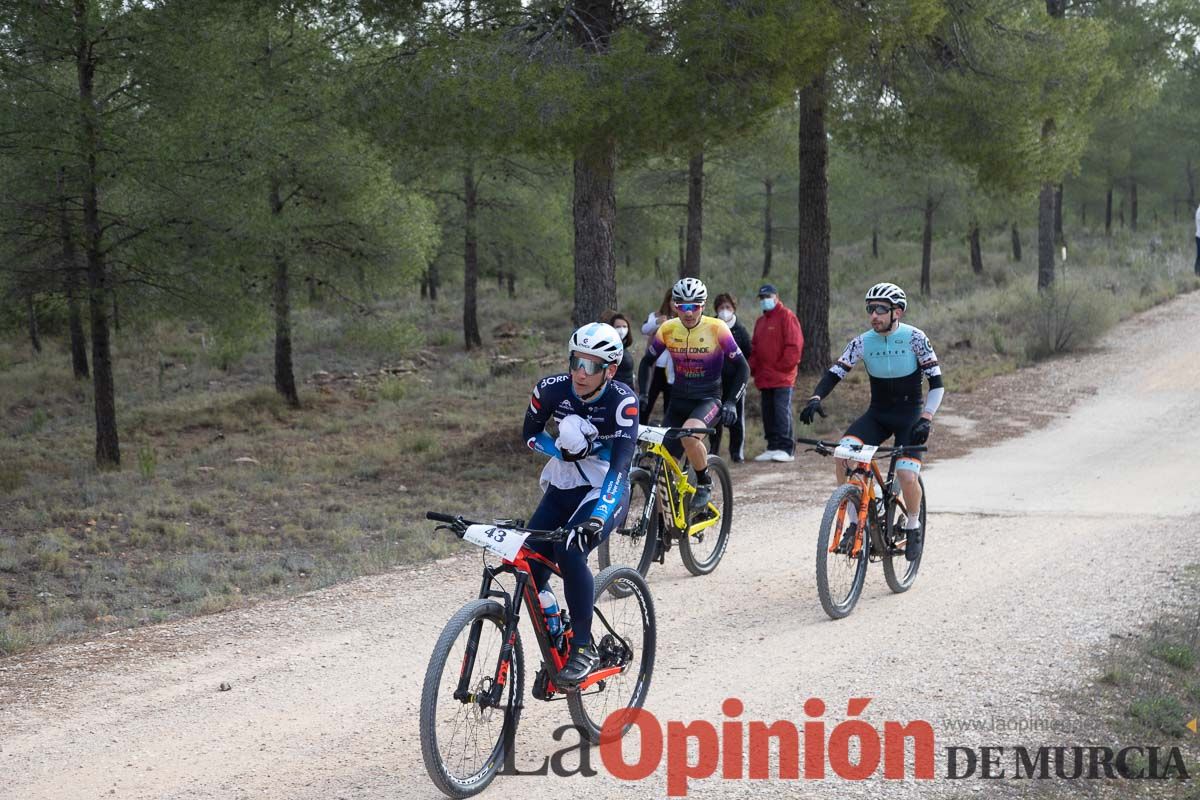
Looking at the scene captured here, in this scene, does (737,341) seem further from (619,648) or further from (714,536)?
(619,648)

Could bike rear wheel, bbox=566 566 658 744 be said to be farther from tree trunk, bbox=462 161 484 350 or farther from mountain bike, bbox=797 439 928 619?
tree trunk, bbox=462 161 484 350

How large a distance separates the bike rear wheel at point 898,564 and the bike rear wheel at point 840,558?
1.06 ft

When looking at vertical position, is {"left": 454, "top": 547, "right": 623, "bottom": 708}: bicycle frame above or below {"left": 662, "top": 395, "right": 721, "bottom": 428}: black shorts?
below

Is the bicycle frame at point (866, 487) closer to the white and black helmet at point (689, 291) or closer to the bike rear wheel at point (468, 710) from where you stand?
the white and black helmet at point (689, 291)

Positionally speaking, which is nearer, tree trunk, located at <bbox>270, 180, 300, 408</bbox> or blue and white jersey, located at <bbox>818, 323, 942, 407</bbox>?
blue and white jersey, located at <bbox>818, 323, 942, 407</bbox>

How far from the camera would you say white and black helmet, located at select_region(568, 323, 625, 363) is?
18.5ft

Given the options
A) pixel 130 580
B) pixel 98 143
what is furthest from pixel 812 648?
pixel 98 143

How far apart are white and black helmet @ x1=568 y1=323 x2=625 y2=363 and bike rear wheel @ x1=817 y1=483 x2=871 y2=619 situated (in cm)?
241

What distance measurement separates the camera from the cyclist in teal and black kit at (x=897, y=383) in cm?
814

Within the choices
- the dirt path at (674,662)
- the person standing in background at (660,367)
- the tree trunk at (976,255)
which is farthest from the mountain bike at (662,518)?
the tree trunk at (976,255)

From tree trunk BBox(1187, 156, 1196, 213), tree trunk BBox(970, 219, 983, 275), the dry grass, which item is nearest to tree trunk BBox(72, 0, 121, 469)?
the dry grass

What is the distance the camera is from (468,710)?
199 inches

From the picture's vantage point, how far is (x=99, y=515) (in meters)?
13.3

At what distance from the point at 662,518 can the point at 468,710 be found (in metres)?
3.53
